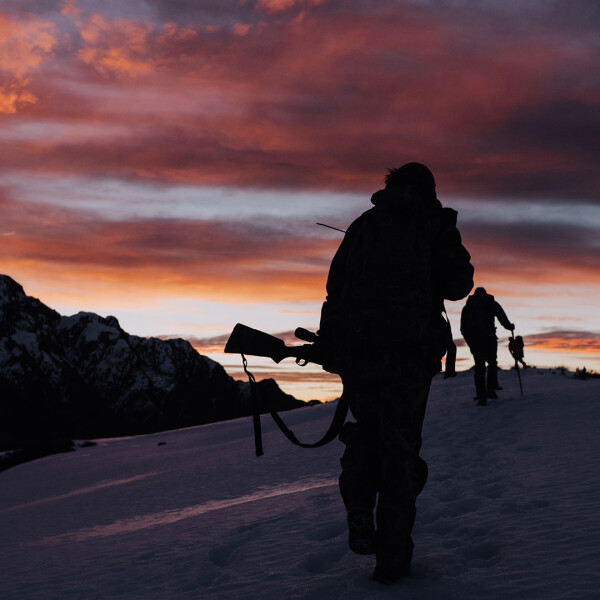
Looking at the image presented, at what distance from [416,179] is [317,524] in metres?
3.68

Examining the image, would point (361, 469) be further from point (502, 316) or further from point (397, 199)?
point (502, 316)

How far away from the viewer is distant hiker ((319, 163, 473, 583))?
409 cm

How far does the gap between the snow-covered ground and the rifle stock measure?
5.11 ft

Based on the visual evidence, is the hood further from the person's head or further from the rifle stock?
the rifle stock

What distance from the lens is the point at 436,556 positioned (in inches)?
190

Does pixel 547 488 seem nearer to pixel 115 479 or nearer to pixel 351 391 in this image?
pixel 351 391

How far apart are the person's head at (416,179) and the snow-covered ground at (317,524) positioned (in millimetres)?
2611

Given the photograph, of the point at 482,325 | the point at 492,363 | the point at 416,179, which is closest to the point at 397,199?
the point at 416,179

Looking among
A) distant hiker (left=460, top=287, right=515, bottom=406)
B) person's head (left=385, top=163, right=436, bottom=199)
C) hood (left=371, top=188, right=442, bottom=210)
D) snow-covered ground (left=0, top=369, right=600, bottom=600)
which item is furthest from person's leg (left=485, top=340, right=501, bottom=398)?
hood (left=371, top=188, right=442, bottom=210)

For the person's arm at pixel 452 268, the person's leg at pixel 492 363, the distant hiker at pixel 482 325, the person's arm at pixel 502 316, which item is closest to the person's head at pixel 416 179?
the person's arm at pixel 452 268

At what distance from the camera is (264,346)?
4.71m

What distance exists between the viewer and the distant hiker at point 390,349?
4090 millimetres

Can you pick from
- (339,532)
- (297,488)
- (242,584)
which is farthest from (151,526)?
(242,584)

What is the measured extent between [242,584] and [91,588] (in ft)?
5.40
